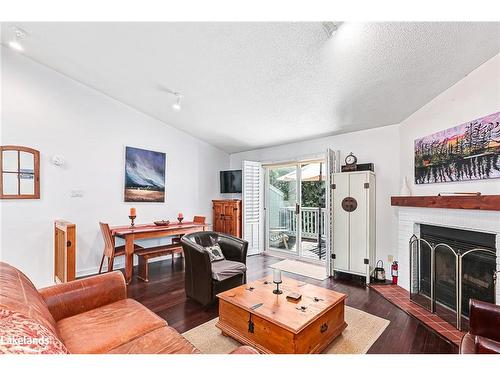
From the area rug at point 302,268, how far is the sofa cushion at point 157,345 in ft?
9.18

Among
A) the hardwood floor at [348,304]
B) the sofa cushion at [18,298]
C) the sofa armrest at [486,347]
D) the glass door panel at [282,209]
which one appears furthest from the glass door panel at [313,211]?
the sofa cushion at [18,298]

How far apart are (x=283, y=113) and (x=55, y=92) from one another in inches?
134

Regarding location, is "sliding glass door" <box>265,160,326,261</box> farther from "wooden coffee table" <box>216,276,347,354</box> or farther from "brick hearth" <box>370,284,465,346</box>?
"wooden coffee table" <box>216,276,347,354</box>

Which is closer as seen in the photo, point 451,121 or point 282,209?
point 451,121

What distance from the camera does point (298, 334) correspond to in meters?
1.64

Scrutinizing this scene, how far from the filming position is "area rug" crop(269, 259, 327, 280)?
387 centimetres

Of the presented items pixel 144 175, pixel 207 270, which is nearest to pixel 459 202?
pixel 207 270

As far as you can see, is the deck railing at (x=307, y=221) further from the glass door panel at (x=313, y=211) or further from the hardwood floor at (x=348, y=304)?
the hardwood floor at (x=348, y=304)

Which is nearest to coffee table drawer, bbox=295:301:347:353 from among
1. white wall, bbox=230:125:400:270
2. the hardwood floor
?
the hardwood floor

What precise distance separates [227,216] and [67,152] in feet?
10.0

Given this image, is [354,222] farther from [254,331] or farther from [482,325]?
[254,331]

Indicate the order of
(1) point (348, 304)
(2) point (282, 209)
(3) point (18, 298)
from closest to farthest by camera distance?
(3) point (18, 298)
(1) point (348, 304)
(2) point (282, 209)

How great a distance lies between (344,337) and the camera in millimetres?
2121
